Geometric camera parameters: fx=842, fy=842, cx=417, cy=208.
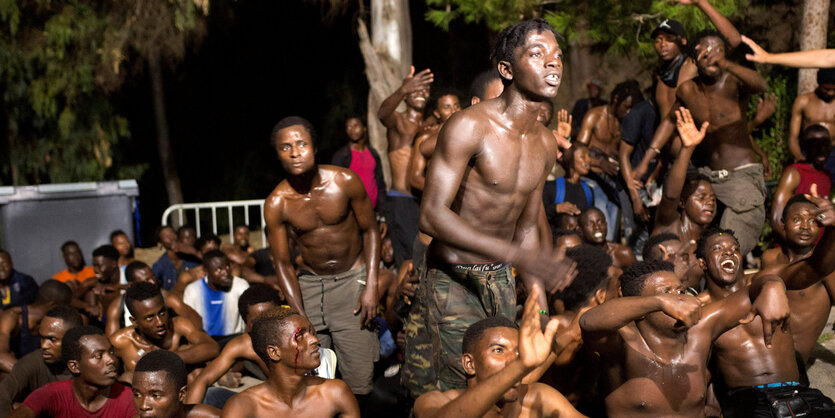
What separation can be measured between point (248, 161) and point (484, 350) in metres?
13.6

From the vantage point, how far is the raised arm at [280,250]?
18.7 ft

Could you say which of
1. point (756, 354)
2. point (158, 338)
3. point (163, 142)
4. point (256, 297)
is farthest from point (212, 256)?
point (163, 142)

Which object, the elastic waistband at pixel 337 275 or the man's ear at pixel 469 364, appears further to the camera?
the elastic waistband at pixel 337 275

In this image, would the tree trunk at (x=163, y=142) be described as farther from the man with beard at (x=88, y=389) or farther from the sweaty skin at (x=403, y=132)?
the man with beard at (x=88, y=389)

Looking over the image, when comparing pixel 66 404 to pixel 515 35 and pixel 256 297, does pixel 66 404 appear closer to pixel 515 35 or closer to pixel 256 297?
pixel 256 297

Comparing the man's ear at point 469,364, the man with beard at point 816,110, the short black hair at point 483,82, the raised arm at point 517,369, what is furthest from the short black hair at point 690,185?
the raised arm at point 517,369

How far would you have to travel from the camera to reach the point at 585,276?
5832mm

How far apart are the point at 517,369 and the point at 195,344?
3629mm

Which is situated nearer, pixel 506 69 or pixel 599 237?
pixel 506 69

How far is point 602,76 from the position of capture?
11812 mm

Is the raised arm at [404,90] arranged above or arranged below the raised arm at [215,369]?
above

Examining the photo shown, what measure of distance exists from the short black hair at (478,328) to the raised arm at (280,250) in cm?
212

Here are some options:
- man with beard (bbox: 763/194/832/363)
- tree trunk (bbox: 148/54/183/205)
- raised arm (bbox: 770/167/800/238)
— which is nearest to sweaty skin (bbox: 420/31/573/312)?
man with beard (bbox: 763/194/832/363)

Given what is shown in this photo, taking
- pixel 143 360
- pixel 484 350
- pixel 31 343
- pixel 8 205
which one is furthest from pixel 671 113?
pixel 8 205
